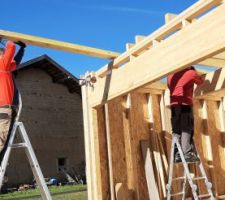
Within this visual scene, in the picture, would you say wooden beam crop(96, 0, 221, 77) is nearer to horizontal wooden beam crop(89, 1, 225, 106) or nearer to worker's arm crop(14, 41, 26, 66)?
horizontal wooden beam crop(89, 1, 225, 106)

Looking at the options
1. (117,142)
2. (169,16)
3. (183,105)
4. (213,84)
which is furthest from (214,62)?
(117,142)

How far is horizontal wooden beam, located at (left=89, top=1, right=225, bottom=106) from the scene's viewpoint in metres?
3.65

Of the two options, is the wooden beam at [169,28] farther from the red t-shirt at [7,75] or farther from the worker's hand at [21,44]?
the red t-shirt at [7,75]

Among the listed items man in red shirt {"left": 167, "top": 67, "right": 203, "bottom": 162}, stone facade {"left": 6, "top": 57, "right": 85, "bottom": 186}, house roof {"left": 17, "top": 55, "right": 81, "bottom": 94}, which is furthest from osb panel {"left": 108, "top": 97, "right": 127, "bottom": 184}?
house roof {"left": 17, "top": 55, "right": 81, "bottom": 94}

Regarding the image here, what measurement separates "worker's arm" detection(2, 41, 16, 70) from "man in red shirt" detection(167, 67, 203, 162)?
2318mm

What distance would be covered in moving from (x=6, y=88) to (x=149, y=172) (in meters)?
2.90

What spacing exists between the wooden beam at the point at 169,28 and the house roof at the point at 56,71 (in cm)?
1595

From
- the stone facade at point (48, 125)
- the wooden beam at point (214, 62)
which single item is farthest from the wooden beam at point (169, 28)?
the stone facade at point (48, 125)

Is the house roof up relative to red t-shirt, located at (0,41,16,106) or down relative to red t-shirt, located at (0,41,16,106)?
up

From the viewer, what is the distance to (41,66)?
73.8 feet

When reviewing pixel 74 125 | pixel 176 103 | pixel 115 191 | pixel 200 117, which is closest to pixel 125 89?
pixel 176 103

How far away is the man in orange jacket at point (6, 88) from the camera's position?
414 centimetres

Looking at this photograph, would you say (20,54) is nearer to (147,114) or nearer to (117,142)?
(117,142)

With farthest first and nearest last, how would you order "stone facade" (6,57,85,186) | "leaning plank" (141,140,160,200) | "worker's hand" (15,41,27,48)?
"stone facade" (6,57,85,186), "leaning plank" (141,140,160,200), "worker's hand" (15,41,27,48)
